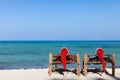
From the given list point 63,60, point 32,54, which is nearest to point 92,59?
point 63,60

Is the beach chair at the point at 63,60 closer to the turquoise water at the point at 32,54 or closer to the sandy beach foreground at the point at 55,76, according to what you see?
the sandy beach foreground at the point at 55,76

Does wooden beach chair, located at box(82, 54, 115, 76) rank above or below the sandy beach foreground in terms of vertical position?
above

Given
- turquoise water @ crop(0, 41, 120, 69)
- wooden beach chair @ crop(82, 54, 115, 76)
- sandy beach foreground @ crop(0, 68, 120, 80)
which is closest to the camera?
sandy beach foreground @ crop(0, 68, 120, 80)

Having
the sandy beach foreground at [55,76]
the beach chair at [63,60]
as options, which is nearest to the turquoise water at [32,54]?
the sandy beach foreground at [55,76]

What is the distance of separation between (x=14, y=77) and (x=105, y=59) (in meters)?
3.55

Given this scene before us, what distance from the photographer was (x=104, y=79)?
34.3 ft

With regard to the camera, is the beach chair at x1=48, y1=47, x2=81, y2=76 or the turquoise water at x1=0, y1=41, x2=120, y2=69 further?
the turquoise water at x1=0, y1=41, x2=120, y2=69

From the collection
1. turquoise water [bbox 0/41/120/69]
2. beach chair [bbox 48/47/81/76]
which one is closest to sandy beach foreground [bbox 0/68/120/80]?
beach chair [bbox 48/47/81/76]

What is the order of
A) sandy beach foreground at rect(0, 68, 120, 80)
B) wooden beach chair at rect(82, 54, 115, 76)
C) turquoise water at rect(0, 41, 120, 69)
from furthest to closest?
turquoise water at rect(0, 41, 120, 69)
wooden beach chair at rect(82, 54, 115, 76)
sandy beach foreground at rect(0, 68, 120, 80)

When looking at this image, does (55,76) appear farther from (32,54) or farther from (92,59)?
(32,54)

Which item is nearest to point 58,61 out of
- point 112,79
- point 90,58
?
point 90,58

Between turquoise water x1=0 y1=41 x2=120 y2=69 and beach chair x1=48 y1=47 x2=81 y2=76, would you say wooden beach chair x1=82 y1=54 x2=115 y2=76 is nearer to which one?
beach chair x1=48 y1=47 x2=81 y2=76

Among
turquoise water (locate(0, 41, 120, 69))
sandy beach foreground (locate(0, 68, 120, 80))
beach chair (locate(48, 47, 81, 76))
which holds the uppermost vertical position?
beach chair (locate(48, 47, 81, 76))

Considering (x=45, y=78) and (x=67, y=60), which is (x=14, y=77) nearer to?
(x=45, y=78)
